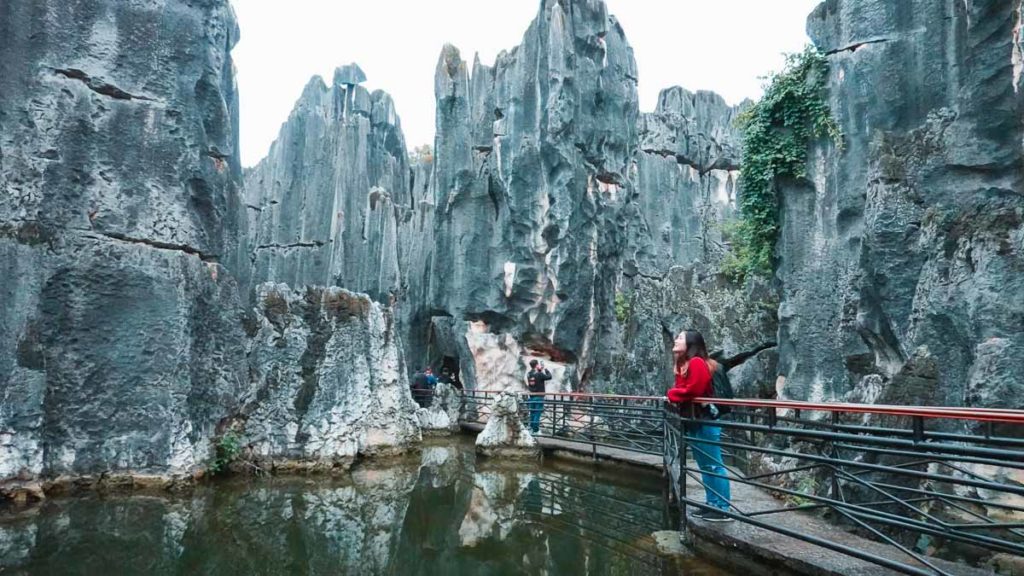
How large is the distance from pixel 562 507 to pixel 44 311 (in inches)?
246

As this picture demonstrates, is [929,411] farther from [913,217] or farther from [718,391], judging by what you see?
[913,217]

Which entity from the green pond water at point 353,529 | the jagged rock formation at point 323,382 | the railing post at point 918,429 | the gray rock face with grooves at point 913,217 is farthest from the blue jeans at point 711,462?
the jagged rock formation at point 323,382

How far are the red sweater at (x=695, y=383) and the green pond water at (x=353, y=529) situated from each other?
1197 mm

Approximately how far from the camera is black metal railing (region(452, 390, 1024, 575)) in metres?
2.82

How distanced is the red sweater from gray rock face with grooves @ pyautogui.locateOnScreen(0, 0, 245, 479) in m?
5.96

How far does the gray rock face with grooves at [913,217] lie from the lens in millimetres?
5707

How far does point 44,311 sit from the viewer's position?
672 centimetres

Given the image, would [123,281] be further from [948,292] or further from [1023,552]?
[948,292]

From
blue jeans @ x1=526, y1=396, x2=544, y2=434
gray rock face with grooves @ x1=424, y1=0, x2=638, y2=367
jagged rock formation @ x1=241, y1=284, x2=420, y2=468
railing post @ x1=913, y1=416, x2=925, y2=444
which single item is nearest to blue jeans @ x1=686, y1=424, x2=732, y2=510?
railing post @ x1=913, y1=416, x2=925, y2=444

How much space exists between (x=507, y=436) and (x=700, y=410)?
568 centimetres

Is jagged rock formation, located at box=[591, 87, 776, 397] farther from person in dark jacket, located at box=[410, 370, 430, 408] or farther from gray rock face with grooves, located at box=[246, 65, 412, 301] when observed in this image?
gray rock face with grooves, located at box=[246, 65, 412, 301]

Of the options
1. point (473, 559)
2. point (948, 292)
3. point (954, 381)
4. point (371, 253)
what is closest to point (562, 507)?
point (473, 559)

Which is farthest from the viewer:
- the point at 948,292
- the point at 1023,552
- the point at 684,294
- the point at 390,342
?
the point at 684,294

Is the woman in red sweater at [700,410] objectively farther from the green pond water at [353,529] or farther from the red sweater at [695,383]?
the green pond water at [353,529]
